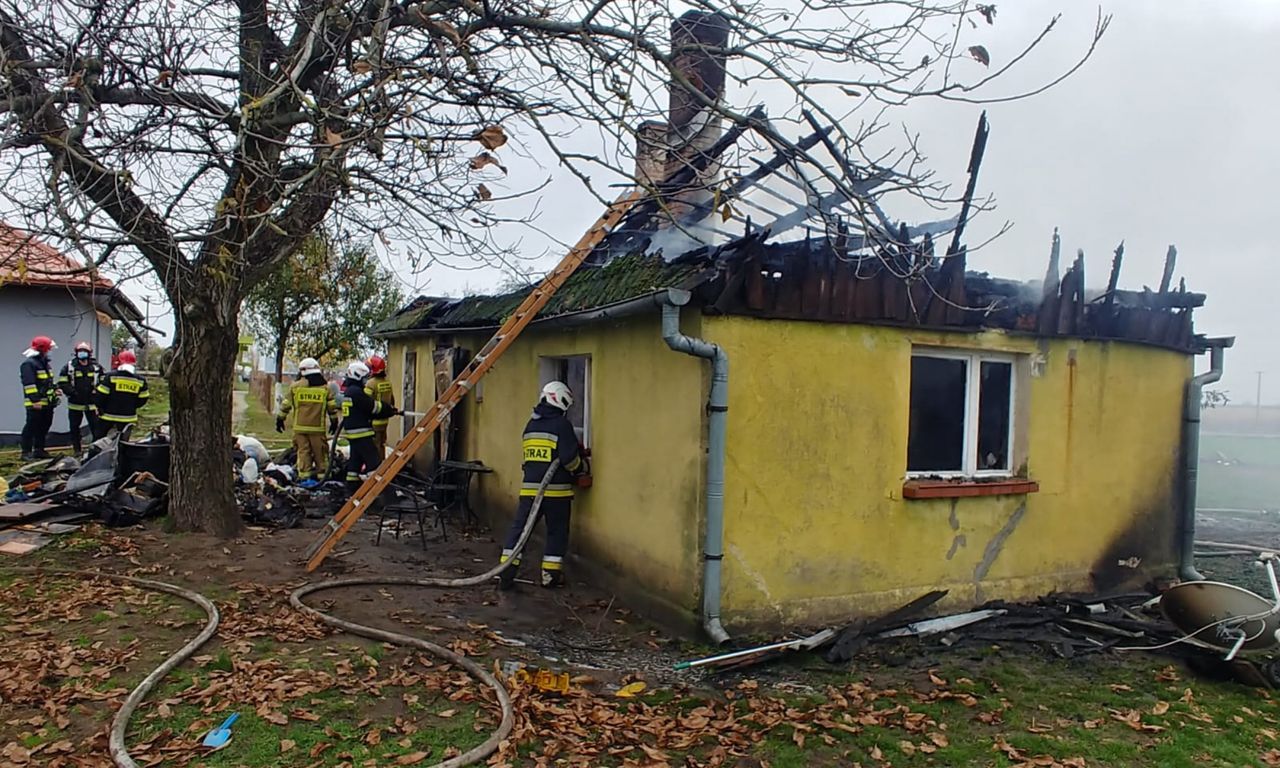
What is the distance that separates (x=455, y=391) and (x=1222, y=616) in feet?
21.2

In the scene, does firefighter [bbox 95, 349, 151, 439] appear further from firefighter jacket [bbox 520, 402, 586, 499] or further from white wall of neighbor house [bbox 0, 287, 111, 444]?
firefighter jacket [bbox 520, 402, 586, 499]

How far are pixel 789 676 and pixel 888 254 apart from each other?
309cm

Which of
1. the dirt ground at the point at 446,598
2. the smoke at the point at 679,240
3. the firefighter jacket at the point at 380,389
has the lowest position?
the dirt ground at the point at 446,598

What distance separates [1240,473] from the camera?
22.4 meters

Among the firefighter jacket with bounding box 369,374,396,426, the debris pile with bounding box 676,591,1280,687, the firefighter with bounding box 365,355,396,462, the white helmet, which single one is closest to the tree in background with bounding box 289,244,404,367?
the firefighter with bounding box 365,355,396,462

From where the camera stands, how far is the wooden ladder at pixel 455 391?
7.79 m

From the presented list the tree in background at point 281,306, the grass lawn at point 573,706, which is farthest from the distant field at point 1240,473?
the tree in background at point 281,306

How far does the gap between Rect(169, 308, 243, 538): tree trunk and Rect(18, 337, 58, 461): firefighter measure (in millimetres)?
6946

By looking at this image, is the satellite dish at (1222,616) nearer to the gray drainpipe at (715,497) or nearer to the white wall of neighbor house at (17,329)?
the gray drainpipe at (715,497)

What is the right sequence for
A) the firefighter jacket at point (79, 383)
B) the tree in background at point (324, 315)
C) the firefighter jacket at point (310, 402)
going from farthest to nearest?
the tree in background at point (324, 315) < the firefighter jacket at point (79, 383) < the firefighter jacket at point (310, 402)

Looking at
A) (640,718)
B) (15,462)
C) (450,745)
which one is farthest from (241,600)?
(15,462)

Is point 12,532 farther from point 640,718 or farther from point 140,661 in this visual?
point 640,718

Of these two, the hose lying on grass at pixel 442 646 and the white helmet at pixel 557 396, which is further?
the white helmet at pixel 557 396

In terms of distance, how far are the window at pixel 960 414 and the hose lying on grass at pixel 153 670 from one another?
5.35 meters
